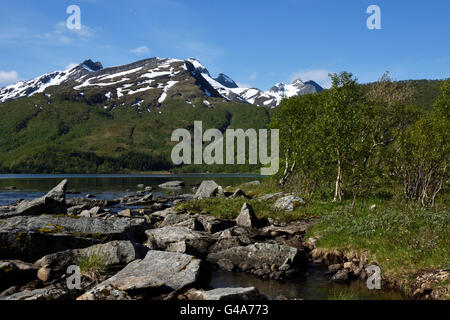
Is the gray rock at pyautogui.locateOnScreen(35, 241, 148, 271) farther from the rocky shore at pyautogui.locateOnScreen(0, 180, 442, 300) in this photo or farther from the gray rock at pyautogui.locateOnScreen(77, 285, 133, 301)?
the gray rock at pyautogui.locateOnScreen(77, 285, 133, 301)

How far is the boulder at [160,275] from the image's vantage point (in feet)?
36.5

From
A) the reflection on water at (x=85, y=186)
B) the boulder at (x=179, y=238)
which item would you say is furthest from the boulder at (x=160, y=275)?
the reflection on water at (x=85, y=186)

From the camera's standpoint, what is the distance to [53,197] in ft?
83.7

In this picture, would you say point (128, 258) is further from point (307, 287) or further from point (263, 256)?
point (307, 287)

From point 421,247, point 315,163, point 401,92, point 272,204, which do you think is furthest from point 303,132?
point 421,247

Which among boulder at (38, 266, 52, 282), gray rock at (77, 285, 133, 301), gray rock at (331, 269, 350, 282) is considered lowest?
gray rock at (331, 269, 350, 282)

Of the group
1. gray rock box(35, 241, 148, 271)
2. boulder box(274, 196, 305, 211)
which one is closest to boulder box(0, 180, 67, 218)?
gray rock box(35, 241, 148, 271)

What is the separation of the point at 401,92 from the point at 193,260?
48234 millimetres

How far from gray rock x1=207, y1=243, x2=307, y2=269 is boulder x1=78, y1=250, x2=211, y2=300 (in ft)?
9.69

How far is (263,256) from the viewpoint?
1608 centimetres

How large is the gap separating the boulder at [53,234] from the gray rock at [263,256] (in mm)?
5733

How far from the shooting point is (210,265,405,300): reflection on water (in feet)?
40.1

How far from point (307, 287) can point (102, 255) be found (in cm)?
919

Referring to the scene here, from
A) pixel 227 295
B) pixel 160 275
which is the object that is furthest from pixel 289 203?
pixel 227 295
